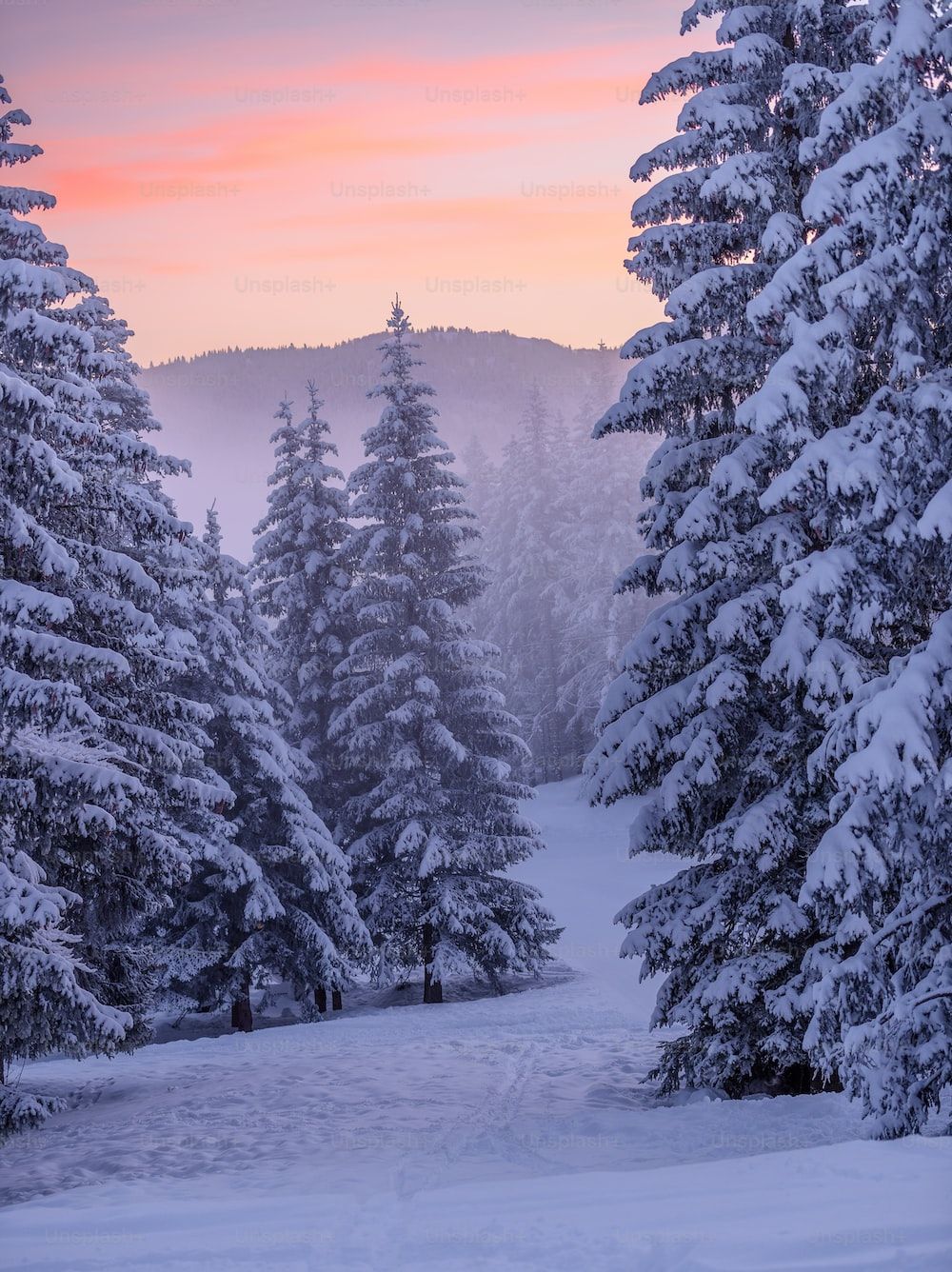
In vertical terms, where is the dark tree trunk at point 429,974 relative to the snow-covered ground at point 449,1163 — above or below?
below

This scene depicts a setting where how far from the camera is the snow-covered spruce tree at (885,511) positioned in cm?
815

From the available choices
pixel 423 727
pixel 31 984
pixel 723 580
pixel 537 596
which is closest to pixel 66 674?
pixel 31 984

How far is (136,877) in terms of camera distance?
48.7 feet

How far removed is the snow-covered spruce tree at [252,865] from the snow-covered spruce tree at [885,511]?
13.8 metres

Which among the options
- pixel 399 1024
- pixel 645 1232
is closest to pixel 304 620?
pixel 399 1024

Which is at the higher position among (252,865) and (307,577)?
(307,577)

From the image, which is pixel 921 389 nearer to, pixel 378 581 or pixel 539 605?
pixel 378 581

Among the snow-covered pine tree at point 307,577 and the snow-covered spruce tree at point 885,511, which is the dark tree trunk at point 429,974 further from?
the snow-covered spruce tree at point 885,511

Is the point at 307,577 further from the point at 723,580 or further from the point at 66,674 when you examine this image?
the point at 723,580

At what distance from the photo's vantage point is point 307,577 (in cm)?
2642

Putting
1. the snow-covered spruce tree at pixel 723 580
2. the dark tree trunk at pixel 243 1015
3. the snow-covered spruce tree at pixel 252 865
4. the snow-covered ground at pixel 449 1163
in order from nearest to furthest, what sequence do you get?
the snow-covered ground at pixel 449 1163 < the snow-covered spruce tree at pixel 723 580 < the snow-covered spruce tree at pixel 252 865 < the dark tree trunk at pixel 243 1015

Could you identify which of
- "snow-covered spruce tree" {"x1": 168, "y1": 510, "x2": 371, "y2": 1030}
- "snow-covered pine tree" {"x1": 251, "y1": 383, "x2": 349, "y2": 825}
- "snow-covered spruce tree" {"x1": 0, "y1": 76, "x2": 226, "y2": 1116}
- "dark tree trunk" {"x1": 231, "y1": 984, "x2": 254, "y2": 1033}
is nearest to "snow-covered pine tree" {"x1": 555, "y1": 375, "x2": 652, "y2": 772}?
"snow-covered pine tree" {"x1": 251, "y1": 383, "x2": 349, "y2": 825}

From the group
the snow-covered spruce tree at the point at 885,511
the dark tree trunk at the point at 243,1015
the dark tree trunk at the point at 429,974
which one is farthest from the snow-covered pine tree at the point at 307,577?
the snow-covered spruce tree at the point at 885,511

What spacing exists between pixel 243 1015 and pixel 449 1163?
13.2 m
